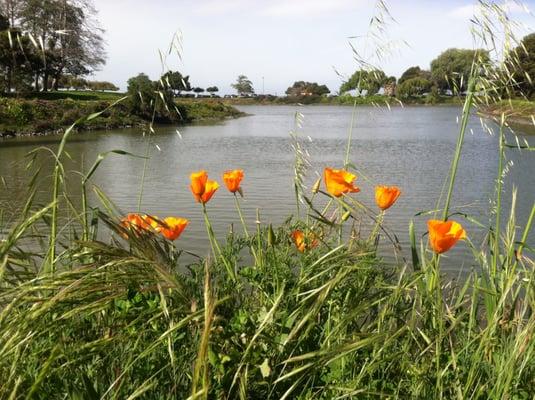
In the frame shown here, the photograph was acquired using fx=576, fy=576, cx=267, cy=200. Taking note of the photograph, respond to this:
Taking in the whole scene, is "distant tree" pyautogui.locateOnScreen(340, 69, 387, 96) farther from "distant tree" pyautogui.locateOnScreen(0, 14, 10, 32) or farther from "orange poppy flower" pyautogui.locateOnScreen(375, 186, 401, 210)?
"distant tree" pyautogui.locateOnScreen(0, 14, 10, 32)

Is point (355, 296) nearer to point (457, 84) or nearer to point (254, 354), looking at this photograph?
point (254, 354)

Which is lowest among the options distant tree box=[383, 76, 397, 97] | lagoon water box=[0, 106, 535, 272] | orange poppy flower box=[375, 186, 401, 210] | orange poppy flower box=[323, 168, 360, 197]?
lagoon water box=[0, 106, 535, 272]

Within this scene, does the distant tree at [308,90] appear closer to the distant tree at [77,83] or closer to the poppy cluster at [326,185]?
the poppy cluster at [326,185]

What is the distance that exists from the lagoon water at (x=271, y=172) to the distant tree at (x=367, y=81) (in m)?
0.34

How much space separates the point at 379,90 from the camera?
2877 millimetres

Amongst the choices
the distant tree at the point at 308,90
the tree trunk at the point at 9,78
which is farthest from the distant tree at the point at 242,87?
the tree trunk at the point at 9,78

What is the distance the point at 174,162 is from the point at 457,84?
13102mm

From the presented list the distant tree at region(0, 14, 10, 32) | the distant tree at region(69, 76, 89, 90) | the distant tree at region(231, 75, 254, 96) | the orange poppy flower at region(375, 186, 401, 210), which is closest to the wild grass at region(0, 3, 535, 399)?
the orange poppy flower at region(375, 186, 401, 210)

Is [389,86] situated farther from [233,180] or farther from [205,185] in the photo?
[205,185]

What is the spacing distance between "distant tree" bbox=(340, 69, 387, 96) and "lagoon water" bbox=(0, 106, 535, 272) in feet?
1.11

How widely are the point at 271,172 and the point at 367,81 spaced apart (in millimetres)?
10021

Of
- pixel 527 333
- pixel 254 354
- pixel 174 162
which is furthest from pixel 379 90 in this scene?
pixel 174 162

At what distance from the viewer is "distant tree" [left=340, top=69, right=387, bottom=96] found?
2633 millimetres

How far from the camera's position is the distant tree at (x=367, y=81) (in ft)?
8.64
